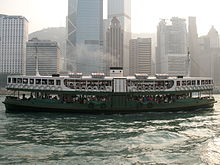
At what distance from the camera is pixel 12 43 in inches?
7072

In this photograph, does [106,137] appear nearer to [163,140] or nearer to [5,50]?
[163,140]

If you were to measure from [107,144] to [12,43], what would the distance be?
604 feet

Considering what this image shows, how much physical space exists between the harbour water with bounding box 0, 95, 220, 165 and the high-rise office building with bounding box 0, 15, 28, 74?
550 ft

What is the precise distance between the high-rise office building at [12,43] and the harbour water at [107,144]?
6599 inches

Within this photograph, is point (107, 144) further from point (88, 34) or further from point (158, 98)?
point (88, 34)

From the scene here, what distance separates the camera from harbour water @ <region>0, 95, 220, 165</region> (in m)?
11.6

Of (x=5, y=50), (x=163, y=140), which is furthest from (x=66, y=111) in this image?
(x=5, y=50)

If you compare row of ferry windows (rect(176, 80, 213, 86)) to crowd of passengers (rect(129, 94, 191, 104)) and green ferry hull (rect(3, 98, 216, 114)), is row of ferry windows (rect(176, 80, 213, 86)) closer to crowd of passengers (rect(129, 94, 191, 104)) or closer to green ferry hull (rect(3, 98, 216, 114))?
crowd of passengers (rect(129, 94, 191, 104))

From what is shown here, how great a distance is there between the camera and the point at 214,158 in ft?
Result: 38.8

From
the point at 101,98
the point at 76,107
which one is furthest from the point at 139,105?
the point at 76,107

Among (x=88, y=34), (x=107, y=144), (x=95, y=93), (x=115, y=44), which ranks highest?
(x=88, y=34)

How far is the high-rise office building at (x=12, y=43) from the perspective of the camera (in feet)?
576

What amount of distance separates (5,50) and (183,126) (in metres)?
181

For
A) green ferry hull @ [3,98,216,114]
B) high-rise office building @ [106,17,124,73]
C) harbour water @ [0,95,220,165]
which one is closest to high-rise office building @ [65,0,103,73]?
high-rise office building @ [106,17,124,73]
